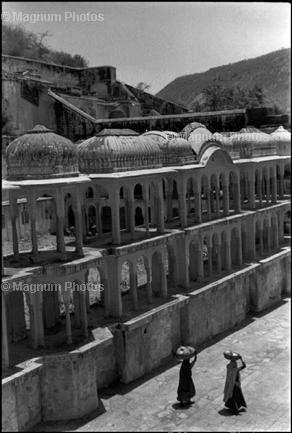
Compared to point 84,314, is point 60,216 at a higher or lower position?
higher

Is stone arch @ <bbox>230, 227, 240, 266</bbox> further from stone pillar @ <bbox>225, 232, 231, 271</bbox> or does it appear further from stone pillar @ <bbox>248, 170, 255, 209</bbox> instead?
stone pillar @ <bbox>248, 170, 255, 209</bbox>

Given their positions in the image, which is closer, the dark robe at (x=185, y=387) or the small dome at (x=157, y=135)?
the dark robe at (x=185, y=387)

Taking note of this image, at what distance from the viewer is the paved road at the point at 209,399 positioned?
199 inches

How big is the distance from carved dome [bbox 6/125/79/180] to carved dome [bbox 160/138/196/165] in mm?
1744

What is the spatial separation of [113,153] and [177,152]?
124 cm

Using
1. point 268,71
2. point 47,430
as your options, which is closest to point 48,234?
point 47,430

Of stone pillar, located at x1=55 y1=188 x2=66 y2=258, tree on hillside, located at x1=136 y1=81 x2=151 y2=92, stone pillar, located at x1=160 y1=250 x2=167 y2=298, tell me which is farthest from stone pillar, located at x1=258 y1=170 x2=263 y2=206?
tree on hillside, located at x1=136 y1=81 x2=151 y2=92

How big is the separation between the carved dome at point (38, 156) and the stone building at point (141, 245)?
1cm

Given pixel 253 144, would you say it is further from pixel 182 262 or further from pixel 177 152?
pixel 182 262

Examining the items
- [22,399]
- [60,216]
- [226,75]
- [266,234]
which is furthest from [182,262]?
[226,75]

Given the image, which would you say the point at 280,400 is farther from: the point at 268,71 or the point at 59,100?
the point at 59,100

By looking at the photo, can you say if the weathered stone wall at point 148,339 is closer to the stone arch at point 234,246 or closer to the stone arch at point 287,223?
the stone arch at point 234,246

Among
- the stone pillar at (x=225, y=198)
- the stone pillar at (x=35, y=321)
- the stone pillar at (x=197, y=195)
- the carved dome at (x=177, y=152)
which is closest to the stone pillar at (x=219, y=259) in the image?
the stone pillar at (x=197, y=195)

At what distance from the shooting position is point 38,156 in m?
5.77
